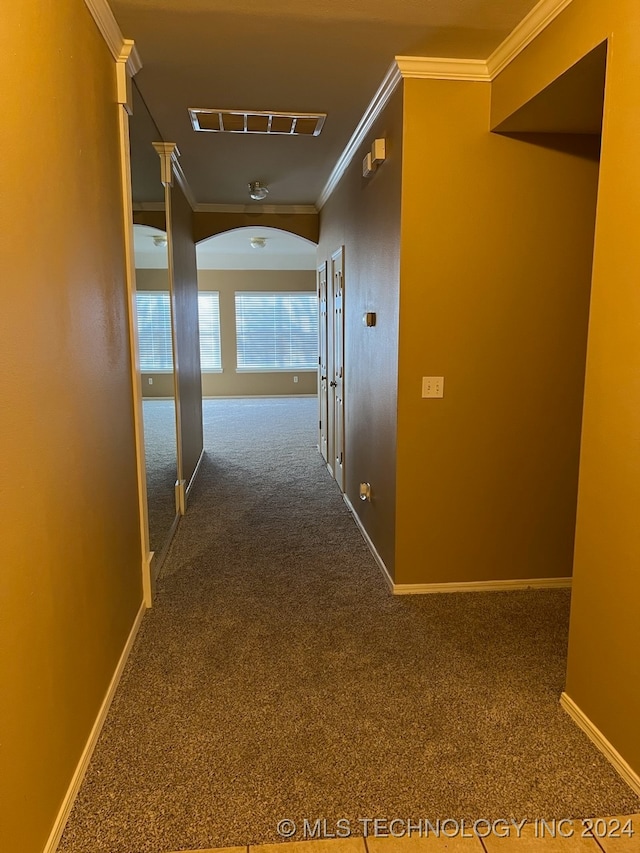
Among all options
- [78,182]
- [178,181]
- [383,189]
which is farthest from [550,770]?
[178,181]

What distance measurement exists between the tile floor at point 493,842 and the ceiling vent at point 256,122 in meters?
3.34

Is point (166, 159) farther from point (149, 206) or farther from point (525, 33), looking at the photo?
point (525, 33)

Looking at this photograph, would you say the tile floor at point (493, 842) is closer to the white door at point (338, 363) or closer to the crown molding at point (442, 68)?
the crown molding at point (442, 68)

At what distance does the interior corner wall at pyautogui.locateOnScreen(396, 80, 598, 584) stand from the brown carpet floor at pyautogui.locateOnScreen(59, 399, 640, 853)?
1.12ft

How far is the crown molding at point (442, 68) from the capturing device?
2.61 m

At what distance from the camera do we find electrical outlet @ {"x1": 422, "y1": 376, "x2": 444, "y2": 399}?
284cm

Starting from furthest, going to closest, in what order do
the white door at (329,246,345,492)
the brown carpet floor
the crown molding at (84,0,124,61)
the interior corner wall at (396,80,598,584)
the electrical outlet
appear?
the white door at (329,246,345,492) < the electrical outlet < the interior corner wall at (396,80,598,584) < the crown molding at (84,0,124,61) < the brown carpet floor

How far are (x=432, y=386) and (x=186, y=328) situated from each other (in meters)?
2.73

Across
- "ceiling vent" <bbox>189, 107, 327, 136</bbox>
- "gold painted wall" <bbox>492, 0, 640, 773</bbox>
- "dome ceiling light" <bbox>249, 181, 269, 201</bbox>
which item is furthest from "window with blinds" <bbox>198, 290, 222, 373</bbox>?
"gold painted wall" <bbox>492, 0, 640, 773</bbox>

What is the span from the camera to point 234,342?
426 inches

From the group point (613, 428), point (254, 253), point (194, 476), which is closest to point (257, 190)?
point (194, 476)

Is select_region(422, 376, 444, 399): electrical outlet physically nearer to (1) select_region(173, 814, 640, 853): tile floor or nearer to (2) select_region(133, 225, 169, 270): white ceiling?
(2) select_region(133, 225, 169, 270): white ceiling

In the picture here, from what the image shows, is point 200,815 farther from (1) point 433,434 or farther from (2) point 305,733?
(1) point 433,434

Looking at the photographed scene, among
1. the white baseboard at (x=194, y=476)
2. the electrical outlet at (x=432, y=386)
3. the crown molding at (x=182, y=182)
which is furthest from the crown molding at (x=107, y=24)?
the white baseboard at (x=194, y=476)
